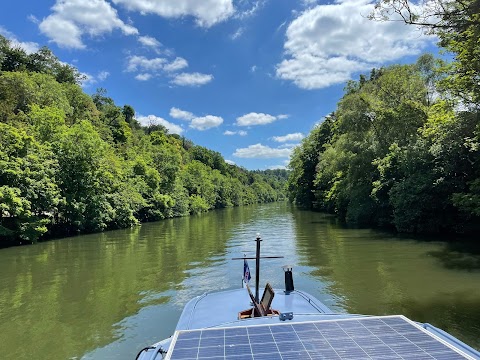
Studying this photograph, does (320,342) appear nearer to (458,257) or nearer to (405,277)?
(405,277)

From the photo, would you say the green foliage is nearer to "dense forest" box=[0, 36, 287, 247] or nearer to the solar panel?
the solar panel

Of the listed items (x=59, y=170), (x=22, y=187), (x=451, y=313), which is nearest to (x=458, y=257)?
(x=451, y=313)

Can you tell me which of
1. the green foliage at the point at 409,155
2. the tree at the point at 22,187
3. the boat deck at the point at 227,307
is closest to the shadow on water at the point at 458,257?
the green foliage at the point at 409,155

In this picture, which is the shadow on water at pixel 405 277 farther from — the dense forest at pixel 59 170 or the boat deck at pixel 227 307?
the dense forest at pixel 59 170

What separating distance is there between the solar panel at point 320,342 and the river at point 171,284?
5.16m

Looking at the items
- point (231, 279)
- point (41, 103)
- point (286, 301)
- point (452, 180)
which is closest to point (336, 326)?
point (286, 301)

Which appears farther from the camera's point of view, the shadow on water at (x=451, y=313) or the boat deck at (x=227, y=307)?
the shadow on water at (x=451, y=313)

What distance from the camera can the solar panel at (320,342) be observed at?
12.0 feet

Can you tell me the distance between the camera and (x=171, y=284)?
49.3 ft

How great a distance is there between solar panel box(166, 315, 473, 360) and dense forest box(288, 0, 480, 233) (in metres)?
11.4

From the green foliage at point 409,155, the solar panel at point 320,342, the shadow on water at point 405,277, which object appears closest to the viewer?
the solar panel at point 320,342

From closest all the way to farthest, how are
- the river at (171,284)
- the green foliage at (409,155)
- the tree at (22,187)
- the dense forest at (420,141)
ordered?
the river at (171,284) → the dense forest at (420,141) → the green foliage at (409,155) → the tree at (22,187)

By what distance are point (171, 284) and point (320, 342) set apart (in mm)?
11916

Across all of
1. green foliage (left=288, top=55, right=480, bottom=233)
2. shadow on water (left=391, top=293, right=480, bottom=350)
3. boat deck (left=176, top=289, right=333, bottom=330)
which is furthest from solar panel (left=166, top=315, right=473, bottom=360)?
green foliage (left=288, top=55, right=480, bottom=233)
